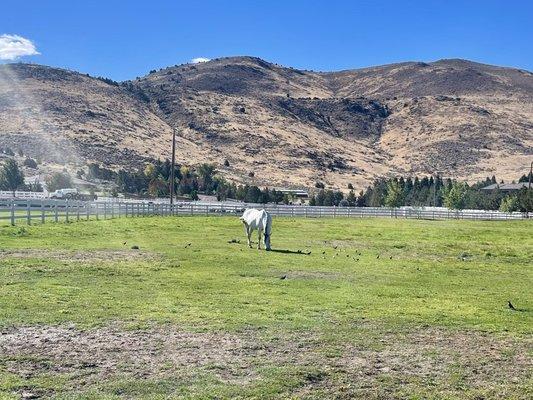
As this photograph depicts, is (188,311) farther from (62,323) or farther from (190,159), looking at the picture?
(190,159)

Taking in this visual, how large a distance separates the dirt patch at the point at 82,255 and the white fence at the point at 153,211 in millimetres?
10515

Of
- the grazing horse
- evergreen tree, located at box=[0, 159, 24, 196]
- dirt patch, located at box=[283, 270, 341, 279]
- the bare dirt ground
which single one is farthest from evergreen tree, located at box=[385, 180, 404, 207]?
the bare dirt ground

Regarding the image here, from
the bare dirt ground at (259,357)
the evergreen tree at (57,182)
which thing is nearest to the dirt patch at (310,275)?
the bare dirt ground at (259,357)

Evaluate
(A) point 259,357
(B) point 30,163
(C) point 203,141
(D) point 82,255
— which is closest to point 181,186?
(B) point 30,163

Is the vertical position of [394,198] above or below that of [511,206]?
above

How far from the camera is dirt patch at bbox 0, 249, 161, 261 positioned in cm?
1875

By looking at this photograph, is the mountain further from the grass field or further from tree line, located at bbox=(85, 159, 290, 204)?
the grass field

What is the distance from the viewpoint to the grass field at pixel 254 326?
7.87 metres

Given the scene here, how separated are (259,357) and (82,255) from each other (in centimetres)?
1201

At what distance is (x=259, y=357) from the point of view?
8.99 m

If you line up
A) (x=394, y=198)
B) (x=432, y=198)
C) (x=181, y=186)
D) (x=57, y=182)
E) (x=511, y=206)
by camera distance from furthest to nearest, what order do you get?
(x=432, y=198) < (x=181, y=186) < (x=511, y=206) < (x=394, y=198) < (x=57, y=182)

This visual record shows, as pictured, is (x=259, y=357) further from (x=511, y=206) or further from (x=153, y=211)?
(x=511, y=206)

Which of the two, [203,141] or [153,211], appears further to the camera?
[203,141]

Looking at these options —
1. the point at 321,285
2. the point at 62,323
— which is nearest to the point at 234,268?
the point at 321,285
